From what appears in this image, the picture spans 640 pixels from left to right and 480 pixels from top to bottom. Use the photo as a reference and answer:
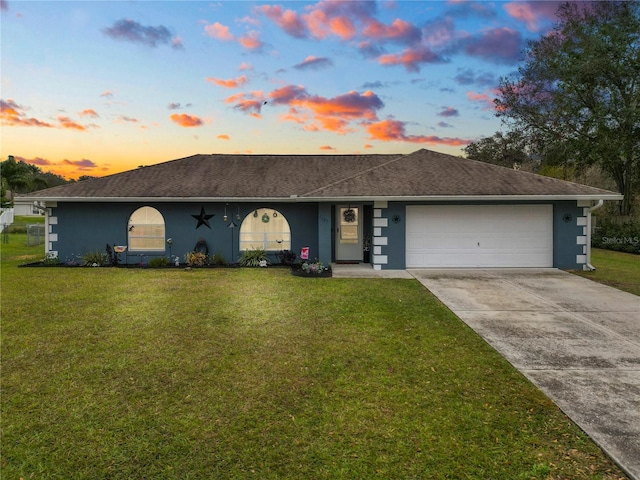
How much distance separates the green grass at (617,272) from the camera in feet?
34.3

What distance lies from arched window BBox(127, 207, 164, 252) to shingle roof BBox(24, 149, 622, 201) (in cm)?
86

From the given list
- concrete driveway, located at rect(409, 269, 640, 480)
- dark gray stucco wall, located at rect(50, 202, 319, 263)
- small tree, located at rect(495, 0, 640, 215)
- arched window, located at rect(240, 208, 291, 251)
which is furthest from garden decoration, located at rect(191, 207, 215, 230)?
small tree, located at rect(495, 0, 640, 215)

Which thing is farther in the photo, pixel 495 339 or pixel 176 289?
pixel 176 289

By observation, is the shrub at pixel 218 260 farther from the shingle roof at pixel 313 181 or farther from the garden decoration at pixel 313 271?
the garden decoration at pixel 313 271

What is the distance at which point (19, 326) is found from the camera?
6.59 meters

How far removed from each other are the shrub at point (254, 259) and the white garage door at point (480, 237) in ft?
17.0

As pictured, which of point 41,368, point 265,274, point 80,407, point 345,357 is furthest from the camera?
point 265,274

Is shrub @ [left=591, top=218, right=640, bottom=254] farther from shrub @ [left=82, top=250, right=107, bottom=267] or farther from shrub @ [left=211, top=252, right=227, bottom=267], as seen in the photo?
shrub @ [left=82, top=250, right=107, bottom=267]

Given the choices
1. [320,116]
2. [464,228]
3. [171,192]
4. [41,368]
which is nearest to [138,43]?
[171,192]

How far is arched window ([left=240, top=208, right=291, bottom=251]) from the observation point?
45.5 ft

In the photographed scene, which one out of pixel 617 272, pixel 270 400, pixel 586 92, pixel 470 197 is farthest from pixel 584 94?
pixel 270 400

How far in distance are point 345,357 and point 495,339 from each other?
2.55 m

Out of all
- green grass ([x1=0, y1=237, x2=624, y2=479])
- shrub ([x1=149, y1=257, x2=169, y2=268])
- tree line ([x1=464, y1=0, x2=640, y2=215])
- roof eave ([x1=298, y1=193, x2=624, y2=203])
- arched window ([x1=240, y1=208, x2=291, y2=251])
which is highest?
tree line ([x1=464, y1=0, x2=640, y2=215])

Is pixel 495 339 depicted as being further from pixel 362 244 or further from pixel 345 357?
pixel 362 244
